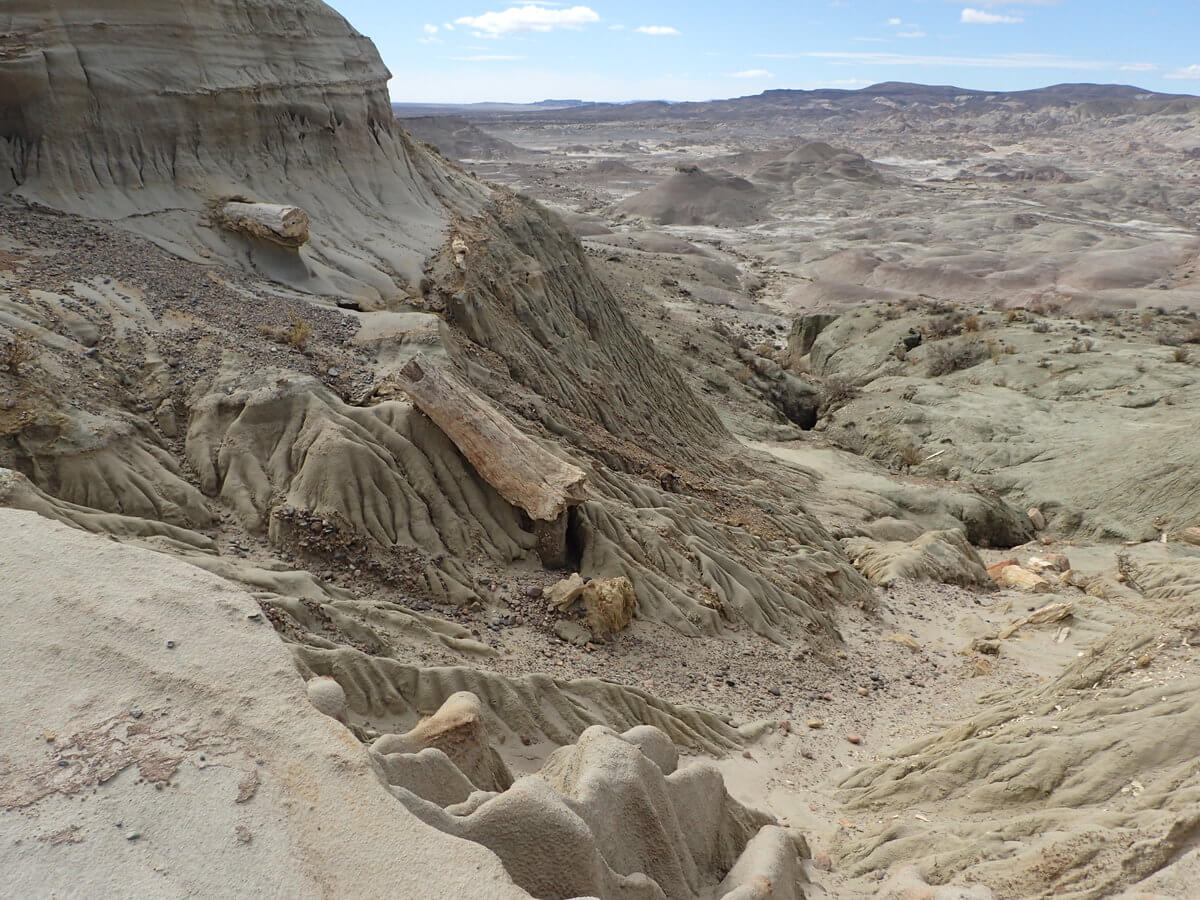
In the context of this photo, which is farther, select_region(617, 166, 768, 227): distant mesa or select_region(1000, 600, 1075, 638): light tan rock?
select_region(617, 166, 768, 227): distant mesa

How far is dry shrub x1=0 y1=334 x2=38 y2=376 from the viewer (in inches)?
303

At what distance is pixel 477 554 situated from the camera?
354 inches

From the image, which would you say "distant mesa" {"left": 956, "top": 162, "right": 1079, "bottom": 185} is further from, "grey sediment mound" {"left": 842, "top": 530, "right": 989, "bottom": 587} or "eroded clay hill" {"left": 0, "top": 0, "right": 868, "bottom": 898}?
"eroded clay hill" {"left": 0, "top": 0, "right": 868, "bottom": 898}

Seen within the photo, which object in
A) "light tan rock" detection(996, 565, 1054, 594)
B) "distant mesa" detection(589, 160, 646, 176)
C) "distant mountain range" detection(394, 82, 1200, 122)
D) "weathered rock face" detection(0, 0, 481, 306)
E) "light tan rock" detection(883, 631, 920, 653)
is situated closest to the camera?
"light tan rock" detection(883, 631, 920, 653)

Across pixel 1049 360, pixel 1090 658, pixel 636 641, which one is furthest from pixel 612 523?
pixel 1049 360

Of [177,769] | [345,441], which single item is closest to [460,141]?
[345,441]

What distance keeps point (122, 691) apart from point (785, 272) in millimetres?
43211

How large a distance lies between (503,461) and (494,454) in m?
0.12

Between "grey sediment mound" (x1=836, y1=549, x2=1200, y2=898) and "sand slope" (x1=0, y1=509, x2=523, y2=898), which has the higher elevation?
"sand slope" (x1=0, y1=509, x2=523, y2=898)

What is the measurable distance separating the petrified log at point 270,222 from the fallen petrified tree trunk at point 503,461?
4.07 meters

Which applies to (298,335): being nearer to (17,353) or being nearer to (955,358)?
(17,353)

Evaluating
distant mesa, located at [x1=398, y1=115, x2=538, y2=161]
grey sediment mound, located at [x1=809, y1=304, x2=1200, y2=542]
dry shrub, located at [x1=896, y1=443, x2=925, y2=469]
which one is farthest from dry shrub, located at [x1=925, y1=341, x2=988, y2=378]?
distant mesa, located at [x1=398, y1=115, x2=538, y2=161]

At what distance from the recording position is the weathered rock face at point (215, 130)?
11.8 meters

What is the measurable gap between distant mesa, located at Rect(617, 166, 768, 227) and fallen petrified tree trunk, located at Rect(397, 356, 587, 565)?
163ft
